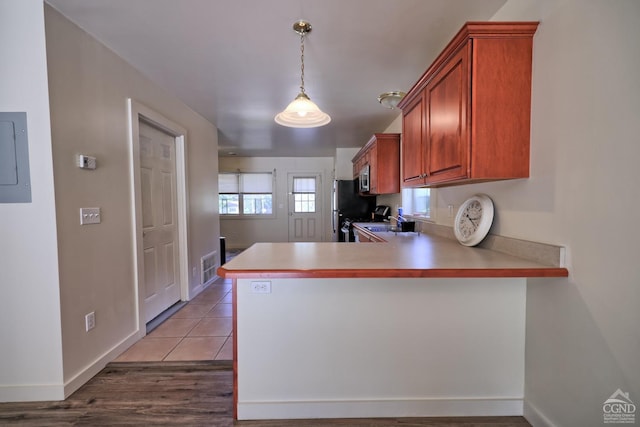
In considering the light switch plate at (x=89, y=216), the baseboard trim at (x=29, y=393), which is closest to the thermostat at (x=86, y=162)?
the light switch plate at (x=89, y=216)

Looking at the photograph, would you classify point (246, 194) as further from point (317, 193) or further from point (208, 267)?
point (208, 267)

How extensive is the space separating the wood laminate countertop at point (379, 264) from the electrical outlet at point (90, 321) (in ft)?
4.37

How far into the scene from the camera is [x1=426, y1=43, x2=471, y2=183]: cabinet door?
1464 mm

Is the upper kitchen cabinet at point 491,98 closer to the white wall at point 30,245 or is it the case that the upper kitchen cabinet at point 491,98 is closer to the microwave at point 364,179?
the white wall at point 30,245

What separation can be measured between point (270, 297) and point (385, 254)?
2.39ft

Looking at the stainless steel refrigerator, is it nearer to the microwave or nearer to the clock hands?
the microwave

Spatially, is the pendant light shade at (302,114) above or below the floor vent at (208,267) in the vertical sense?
above

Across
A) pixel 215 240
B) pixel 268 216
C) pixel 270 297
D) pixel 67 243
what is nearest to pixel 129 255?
pixel 67 243

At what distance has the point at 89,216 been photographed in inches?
76.7

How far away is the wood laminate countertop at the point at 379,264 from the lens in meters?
1.27

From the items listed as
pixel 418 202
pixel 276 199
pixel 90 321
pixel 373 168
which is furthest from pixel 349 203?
pixel 90 321

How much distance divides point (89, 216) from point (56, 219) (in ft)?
0.82

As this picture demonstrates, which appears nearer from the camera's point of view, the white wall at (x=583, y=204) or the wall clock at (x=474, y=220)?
the white wall at (x=583, y=204)

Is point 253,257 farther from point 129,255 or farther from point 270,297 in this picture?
point 129,255
